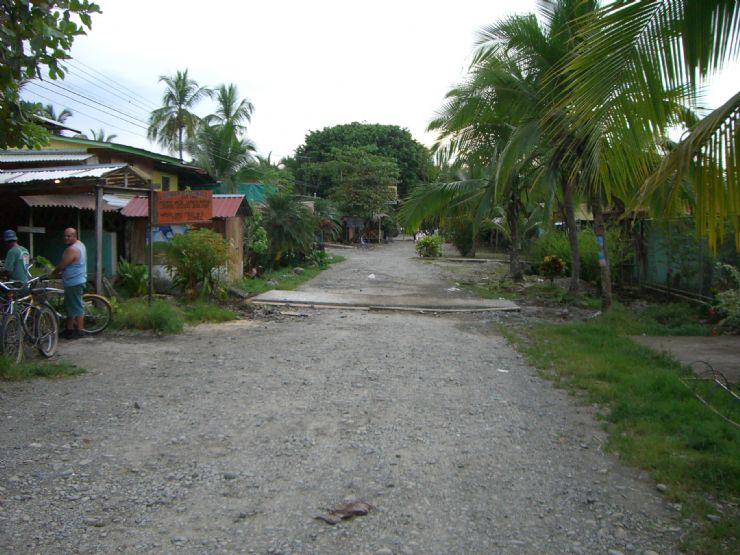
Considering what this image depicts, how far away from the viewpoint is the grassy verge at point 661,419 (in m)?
3.83

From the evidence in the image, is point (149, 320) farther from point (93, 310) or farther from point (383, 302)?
point (383, 302)

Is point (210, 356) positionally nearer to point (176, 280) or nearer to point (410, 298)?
point (176, 280)

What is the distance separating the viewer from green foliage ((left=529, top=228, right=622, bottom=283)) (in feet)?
56.0

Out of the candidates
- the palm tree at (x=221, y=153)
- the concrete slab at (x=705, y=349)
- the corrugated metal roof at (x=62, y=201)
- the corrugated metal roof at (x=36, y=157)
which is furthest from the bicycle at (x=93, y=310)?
the palm tree at (x=221, y=153)

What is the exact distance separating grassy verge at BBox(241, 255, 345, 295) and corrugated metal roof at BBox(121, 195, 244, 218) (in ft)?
6.37

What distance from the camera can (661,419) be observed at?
551cm

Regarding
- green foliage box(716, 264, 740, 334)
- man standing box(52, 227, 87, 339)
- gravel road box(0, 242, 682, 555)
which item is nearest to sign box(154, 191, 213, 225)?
man standing box(52, 227, 87, 339)

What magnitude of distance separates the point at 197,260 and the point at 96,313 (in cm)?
295

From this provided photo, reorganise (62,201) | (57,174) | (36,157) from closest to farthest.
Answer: (57,174)
(62,201)
(36,157)

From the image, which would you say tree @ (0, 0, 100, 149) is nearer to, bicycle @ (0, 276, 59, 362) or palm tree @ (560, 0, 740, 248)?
bicycle @ (0, 276, 59, 362)

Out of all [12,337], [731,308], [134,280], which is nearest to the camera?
[12,337]

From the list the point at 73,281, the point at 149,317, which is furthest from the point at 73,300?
the point at 149,317

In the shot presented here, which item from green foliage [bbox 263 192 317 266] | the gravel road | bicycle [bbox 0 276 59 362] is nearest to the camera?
the gravel road

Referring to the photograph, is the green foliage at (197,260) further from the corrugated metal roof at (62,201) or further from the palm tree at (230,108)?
the palm tree at (230,108)
